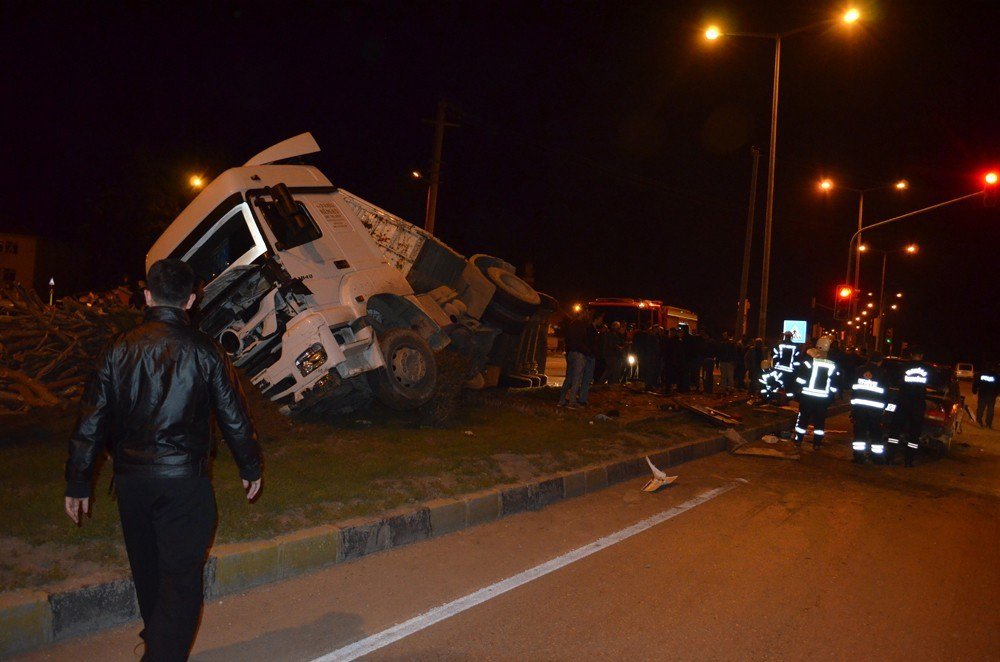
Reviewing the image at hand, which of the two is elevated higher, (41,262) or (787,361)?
(41,262)

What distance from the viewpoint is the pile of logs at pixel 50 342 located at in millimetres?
8664

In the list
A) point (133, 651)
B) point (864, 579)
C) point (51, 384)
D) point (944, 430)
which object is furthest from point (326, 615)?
point (944, 430)

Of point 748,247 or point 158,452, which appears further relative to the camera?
point 748,247

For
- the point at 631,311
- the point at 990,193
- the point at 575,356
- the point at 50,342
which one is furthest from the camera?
the point at 631,311

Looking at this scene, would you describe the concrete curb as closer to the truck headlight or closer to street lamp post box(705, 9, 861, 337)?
the truck headlight

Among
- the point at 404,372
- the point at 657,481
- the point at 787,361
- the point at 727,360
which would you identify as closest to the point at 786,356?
the point at 787,361

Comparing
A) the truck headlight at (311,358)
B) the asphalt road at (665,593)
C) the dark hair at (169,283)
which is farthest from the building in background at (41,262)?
the dark hair at (169,283)

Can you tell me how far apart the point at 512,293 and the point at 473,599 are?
7.57 metres

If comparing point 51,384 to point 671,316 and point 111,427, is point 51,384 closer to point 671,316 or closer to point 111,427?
point 111,427

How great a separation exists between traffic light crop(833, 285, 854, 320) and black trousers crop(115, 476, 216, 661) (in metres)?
24.6

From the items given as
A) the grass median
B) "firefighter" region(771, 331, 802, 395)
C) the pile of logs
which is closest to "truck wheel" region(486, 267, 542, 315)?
the grass median

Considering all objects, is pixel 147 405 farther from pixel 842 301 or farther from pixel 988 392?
pixel 842 301

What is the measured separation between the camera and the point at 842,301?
24.4 meters

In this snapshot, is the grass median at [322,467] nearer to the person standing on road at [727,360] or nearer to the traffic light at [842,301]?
the person standing on road at [727,360]
